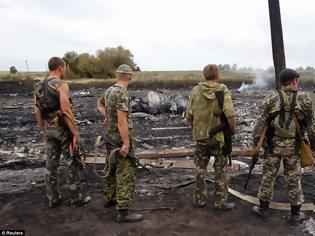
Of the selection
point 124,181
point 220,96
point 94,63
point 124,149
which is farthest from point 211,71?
point 94,63

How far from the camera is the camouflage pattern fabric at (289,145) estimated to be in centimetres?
495

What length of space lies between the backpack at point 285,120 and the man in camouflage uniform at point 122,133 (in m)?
2.03

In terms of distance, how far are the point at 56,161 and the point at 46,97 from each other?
1013 mm

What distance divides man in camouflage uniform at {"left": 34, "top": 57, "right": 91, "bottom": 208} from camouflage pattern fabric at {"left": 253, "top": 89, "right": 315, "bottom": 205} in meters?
2.79

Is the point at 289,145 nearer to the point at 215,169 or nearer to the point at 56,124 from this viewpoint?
the point at 215,169

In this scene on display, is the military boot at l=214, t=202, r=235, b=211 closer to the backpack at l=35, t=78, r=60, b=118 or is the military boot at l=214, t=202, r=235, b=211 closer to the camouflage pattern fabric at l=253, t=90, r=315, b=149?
the camouflage pattern fabric at l=253, t=90, r=315, b=149

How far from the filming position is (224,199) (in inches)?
215

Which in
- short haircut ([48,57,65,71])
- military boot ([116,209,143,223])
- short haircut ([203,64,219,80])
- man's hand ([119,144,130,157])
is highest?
short haircut ([48,57,65,71])

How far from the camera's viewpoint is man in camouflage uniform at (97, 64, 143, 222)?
4891 millimetres

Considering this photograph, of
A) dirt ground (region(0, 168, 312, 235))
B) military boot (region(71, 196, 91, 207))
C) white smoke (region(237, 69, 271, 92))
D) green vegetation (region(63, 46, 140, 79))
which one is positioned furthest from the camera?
green vegetation (region(63, 46, 140, 79))


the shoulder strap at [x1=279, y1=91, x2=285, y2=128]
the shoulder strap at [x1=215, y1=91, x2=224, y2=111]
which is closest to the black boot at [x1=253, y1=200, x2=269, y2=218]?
the shoulder strap at [x1=279, y1=91, x2=285, y2=128]

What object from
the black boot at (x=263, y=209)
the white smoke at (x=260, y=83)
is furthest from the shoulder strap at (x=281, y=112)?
the white smoke at (x=260, y=83)

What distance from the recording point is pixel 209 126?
5266 mm

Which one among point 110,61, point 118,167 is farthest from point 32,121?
point 110,61
